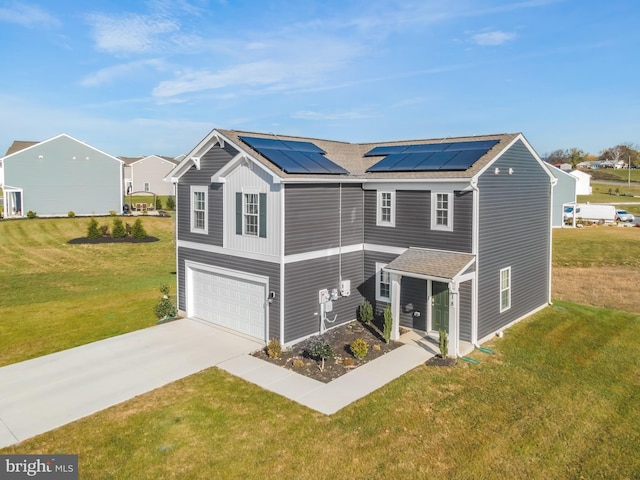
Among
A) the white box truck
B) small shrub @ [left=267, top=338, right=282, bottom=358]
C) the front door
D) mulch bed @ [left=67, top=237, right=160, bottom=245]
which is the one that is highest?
the white box truck

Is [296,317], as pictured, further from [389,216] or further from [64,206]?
[64,206]

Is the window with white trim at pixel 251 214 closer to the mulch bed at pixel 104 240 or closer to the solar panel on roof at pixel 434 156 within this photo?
the solar panel on roof at pixel 434 156

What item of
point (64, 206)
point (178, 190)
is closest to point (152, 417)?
point (178, 190)

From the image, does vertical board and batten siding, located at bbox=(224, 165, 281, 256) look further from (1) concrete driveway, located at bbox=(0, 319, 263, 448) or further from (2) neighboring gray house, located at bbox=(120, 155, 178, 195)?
(2) neighboring gray house, located at bbox=(120, 155, 178, 195)

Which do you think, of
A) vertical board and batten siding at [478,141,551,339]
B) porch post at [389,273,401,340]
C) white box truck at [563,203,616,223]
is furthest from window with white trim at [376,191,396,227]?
white box truck at [563,203,616,223]

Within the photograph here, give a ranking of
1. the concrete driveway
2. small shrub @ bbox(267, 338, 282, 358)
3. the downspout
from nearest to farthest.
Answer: the concrete driveway < small shrub @ bbox(267, 338, 282, 358) < the downspout
